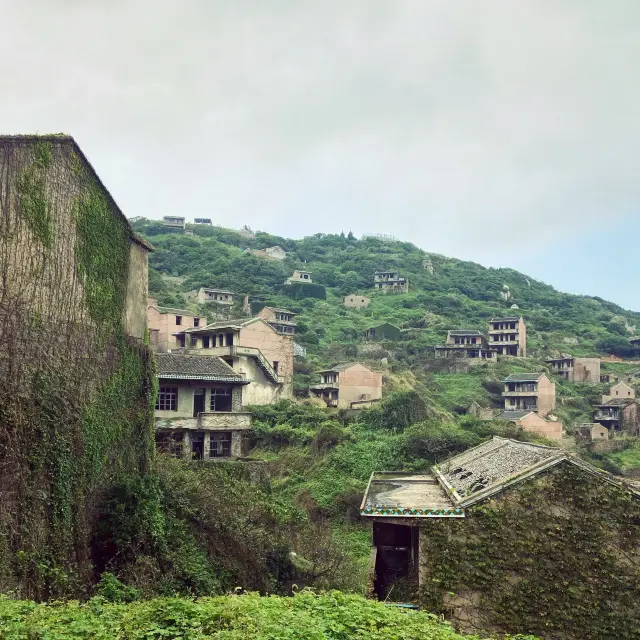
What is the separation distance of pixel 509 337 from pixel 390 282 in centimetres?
2653

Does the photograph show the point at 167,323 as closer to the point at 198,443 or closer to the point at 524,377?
the point at 198,443

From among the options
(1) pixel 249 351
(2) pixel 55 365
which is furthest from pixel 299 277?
(2) pixel 55 365

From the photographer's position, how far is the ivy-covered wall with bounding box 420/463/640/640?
15172 mm

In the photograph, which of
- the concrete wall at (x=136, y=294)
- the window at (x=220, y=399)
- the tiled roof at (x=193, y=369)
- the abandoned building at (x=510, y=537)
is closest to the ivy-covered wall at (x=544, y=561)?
the abandoned building at (x=510, y=537)

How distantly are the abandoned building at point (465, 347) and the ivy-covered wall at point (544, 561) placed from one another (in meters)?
54.4

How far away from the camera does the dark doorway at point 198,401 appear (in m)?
32.1

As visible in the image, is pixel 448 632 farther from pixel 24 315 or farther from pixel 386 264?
pixel 386 264

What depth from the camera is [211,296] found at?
7725cm

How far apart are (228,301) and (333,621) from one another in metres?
70.0

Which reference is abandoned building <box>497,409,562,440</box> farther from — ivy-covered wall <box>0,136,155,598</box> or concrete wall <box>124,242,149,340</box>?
ivy-covered wall <box>0,136,155,598</box>

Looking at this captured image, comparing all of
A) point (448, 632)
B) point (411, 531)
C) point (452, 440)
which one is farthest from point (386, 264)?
point (448, 632)

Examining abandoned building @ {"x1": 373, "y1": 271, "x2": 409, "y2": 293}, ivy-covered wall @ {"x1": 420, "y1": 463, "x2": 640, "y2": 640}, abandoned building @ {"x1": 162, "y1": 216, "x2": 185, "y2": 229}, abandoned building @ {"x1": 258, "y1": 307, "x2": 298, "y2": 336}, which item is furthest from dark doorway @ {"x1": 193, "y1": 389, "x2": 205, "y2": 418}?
abandoned building @ {"x1": 162, "y1": 216, "x2": 185, "y2": 229}

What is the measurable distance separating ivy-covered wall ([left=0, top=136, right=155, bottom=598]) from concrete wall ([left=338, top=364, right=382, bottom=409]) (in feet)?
101

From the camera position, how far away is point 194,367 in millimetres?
32656
